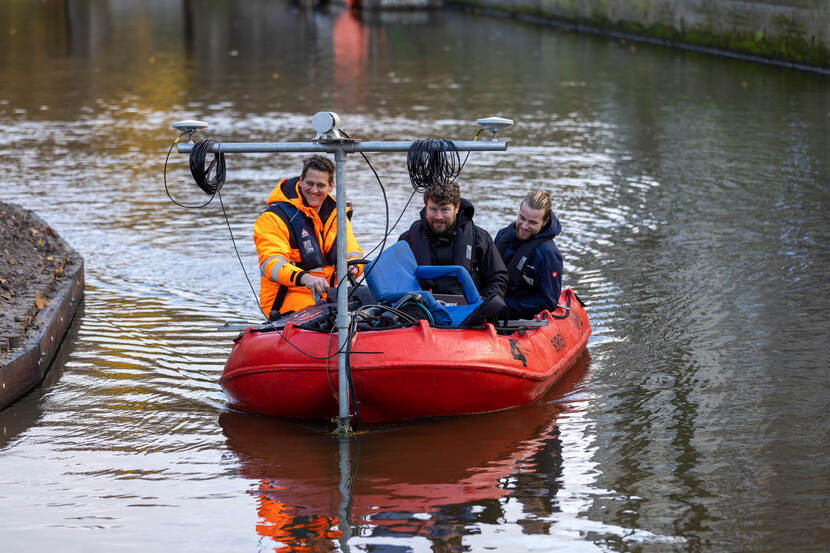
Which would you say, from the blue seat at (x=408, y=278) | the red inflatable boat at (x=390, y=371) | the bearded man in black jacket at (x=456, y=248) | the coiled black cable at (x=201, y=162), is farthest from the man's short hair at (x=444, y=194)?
the coiled black cable at (x=201, y=162)

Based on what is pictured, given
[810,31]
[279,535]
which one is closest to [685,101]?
[810,31]

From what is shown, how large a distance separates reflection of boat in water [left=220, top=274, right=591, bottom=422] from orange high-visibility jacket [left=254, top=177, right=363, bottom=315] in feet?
1.61

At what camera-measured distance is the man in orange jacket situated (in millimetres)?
8227

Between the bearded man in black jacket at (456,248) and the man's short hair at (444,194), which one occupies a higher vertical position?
the man's short hair at (444,194)

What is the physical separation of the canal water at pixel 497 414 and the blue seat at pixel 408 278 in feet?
2.41

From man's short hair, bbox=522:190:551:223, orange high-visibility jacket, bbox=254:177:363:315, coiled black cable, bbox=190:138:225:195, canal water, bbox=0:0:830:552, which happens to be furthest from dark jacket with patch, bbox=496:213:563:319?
coiled black cable, bbox=190:138:225:195

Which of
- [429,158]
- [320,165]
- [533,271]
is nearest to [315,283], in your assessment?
[320,165]

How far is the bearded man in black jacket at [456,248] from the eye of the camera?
8078 millimetres

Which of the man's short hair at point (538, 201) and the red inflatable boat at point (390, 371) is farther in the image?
the man's short hair at point (538, 201)

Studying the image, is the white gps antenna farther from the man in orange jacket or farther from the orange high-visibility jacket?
the orange high-visibility jacket

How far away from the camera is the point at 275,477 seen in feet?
22.6

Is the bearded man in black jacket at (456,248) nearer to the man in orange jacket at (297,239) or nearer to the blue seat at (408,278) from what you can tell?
the blue seat at (408,278)

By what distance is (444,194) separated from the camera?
25.9ft

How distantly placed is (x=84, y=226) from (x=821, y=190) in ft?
29.5
